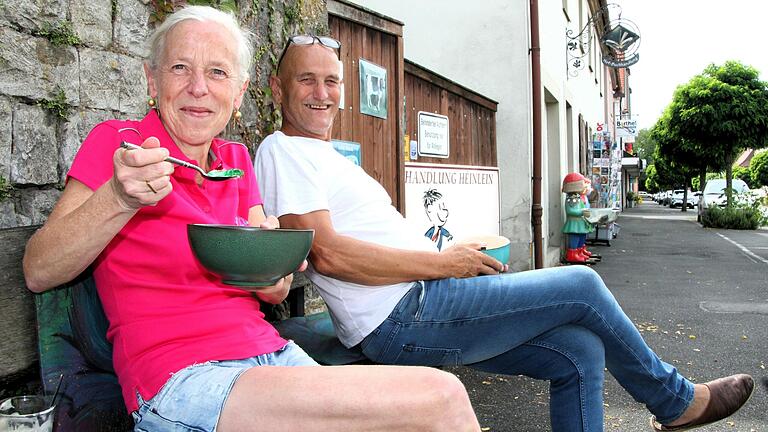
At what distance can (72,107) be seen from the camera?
2090 millimetres

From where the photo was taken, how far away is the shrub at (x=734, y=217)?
60.6 feet

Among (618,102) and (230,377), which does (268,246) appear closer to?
(230,377)

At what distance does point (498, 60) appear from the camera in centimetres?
810

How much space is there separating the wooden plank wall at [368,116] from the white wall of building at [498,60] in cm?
409

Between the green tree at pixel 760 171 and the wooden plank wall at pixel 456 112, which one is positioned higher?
the green tree at pixel 760 171

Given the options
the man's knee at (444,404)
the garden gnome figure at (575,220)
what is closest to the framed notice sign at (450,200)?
the man's knee at (444,404)

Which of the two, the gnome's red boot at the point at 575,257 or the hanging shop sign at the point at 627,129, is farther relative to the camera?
the hanging shop sign at the point at 627,129

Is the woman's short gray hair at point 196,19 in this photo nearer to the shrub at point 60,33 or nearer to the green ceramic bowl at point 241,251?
the shrub at point 60,33

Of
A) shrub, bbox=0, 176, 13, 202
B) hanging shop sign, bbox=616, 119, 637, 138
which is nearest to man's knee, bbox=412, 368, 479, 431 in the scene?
shrub, bbox=0, 176, 13, 202

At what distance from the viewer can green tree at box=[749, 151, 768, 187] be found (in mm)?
55150

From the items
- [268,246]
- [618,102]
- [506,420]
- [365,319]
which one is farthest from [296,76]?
[618,102]

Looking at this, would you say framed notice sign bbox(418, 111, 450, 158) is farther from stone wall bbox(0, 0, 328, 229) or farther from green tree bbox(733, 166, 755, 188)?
green tree bbox(733, 166, 755, 188)

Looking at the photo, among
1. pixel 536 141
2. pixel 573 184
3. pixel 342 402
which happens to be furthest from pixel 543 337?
pixel 573 184

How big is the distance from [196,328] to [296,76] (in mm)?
1169
